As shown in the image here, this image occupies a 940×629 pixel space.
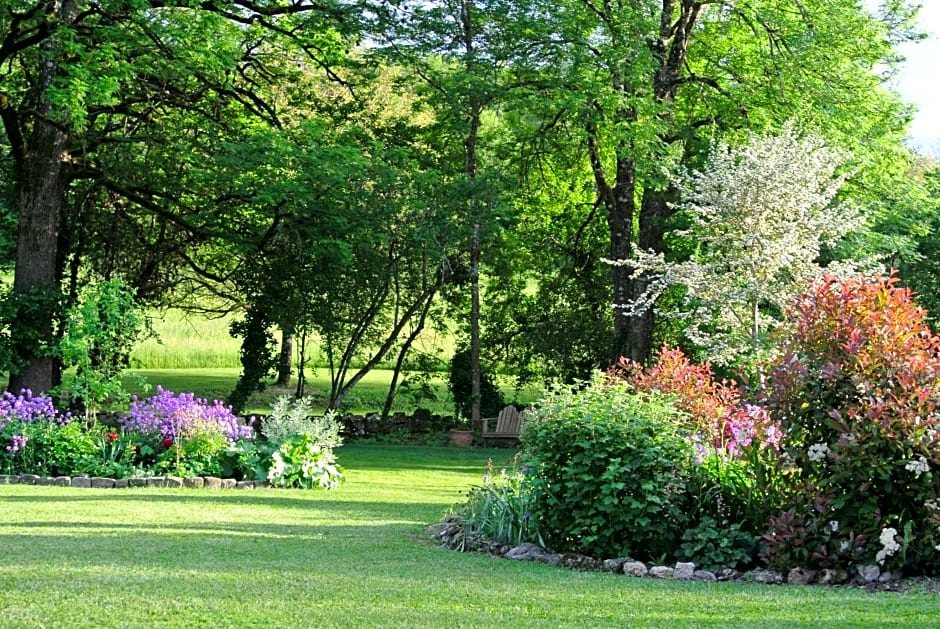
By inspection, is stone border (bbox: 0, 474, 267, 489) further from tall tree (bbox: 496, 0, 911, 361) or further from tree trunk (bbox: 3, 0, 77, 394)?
tall tree (bbox: 496, 0, 911, 361)

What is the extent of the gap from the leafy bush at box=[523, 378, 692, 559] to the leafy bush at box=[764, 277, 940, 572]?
0.76 m

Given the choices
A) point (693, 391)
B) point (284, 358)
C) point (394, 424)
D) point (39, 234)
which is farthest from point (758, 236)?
point (284, 358)

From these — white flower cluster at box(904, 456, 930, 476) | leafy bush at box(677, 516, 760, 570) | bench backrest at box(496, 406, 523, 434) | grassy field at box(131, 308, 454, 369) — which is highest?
grassy field at box(131, 308, 454, 369)

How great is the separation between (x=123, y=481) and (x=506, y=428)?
10149mm

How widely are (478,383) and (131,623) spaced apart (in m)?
16.6

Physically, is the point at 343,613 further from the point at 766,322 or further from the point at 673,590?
the point at 766,322

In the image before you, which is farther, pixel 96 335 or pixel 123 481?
pixel 96 335

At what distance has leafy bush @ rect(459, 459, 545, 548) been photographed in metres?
8.12

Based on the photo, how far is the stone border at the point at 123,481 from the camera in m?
11.6

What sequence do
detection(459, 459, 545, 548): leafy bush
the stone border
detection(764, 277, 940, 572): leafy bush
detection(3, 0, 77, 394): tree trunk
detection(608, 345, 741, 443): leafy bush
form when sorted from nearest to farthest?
detection(764, 277, 940, 572): leafy bush → detection(459, 459, 545, 548): leafy bush → detection(608, 345, 741, 443): leafy bush → the stone border → detection(3, 0, 77, 394): tree trunk

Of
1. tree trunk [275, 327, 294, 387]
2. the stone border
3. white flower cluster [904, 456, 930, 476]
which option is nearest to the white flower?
the stone border

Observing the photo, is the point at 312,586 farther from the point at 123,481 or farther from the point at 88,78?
the point at 88,78

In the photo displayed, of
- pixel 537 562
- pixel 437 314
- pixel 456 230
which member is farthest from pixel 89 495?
pixel 437 314

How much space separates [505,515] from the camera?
329 inches
